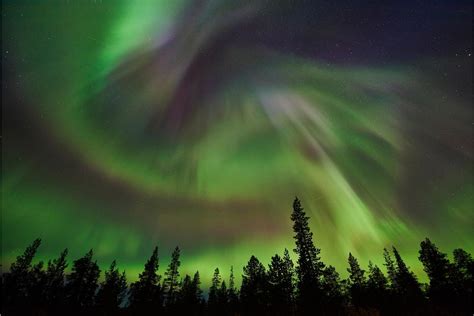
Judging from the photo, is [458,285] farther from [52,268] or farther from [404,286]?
[52,268]

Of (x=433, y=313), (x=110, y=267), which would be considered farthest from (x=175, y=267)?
(x=433, y=313)

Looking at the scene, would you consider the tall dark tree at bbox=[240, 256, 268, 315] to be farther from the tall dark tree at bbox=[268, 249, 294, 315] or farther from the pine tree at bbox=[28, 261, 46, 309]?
the pine tree at bbox=[28, 261, 46, 309]

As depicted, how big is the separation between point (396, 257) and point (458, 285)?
18.0 meters

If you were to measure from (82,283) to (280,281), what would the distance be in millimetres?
48051

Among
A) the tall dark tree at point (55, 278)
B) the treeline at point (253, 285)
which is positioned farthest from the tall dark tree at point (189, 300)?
the tall dark tree at point (55, 278)

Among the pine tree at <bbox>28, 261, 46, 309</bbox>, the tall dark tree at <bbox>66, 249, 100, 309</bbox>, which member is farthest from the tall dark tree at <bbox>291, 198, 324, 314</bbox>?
the pine tree at <bbox>28, 261, 46, 309</bbox>

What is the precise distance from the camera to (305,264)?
38.2 metres

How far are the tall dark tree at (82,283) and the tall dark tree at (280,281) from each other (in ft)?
141

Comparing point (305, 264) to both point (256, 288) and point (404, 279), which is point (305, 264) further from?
point (404, 279)

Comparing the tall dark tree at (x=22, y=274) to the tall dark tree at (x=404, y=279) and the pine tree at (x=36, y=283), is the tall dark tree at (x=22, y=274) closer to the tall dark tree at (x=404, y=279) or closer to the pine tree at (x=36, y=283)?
the pine tree at (x=36, y=283)

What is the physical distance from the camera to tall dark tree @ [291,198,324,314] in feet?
115

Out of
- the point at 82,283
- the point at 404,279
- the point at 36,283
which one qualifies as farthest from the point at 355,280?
the point at 36,283

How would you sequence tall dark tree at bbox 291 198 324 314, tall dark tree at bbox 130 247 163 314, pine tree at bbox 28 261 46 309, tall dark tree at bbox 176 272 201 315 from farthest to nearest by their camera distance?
1. pine tree at bbox 28 261 46 309
2. tall dark tree at bbox 130 247 163 314
3. tall dark tree at bbox 176 272 201 315
4. tall dark tree at bbox 291 198 324 314

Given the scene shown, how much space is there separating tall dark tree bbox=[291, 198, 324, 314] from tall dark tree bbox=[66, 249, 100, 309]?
5111cm
